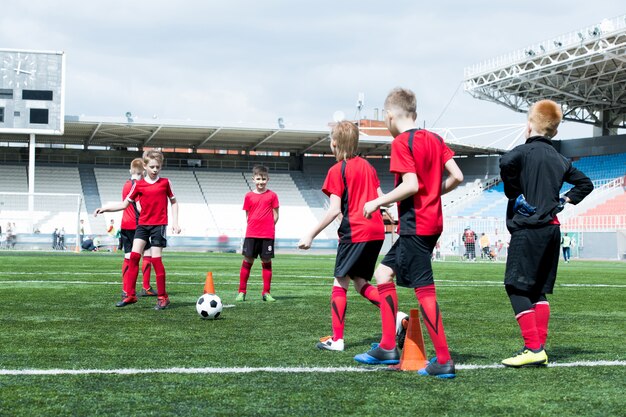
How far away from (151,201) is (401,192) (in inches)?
178

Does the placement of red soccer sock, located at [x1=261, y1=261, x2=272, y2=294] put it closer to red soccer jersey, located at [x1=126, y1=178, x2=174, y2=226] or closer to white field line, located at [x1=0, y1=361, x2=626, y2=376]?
red soccer jersey, located at [x1=126, y1=178, x2=174, y2=226]

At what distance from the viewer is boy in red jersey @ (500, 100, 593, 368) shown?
489 centimetres

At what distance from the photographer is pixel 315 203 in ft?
161

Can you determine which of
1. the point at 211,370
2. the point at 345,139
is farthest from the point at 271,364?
the point at 345,139

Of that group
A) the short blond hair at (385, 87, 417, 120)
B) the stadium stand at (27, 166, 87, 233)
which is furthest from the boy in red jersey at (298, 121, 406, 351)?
the stadium stand at (27, 166, 87, 233)

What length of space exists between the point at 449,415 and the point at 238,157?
5001cm

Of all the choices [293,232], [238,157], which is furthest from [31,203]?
[238,157]

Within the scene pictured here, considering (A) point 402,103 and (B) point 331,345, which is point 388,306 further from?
(A) point 402,103

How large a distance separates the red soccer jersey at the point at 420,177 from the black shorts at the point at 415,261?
42 mm

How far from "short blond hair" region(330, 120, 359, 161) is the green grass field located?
138 cm

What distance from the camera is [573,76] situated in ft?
137

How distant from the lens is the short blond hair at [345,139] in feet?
18.6

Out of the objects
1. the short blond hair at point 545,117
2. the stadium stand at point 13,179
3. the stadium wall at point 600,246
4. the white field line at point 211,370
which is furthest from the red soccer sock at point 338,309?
the stadium stand at point 13,179

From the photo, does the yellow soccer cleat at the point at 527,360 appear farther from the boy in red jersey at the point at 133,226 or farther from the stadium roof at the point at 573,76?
the stadium roof at the point at 573,76
